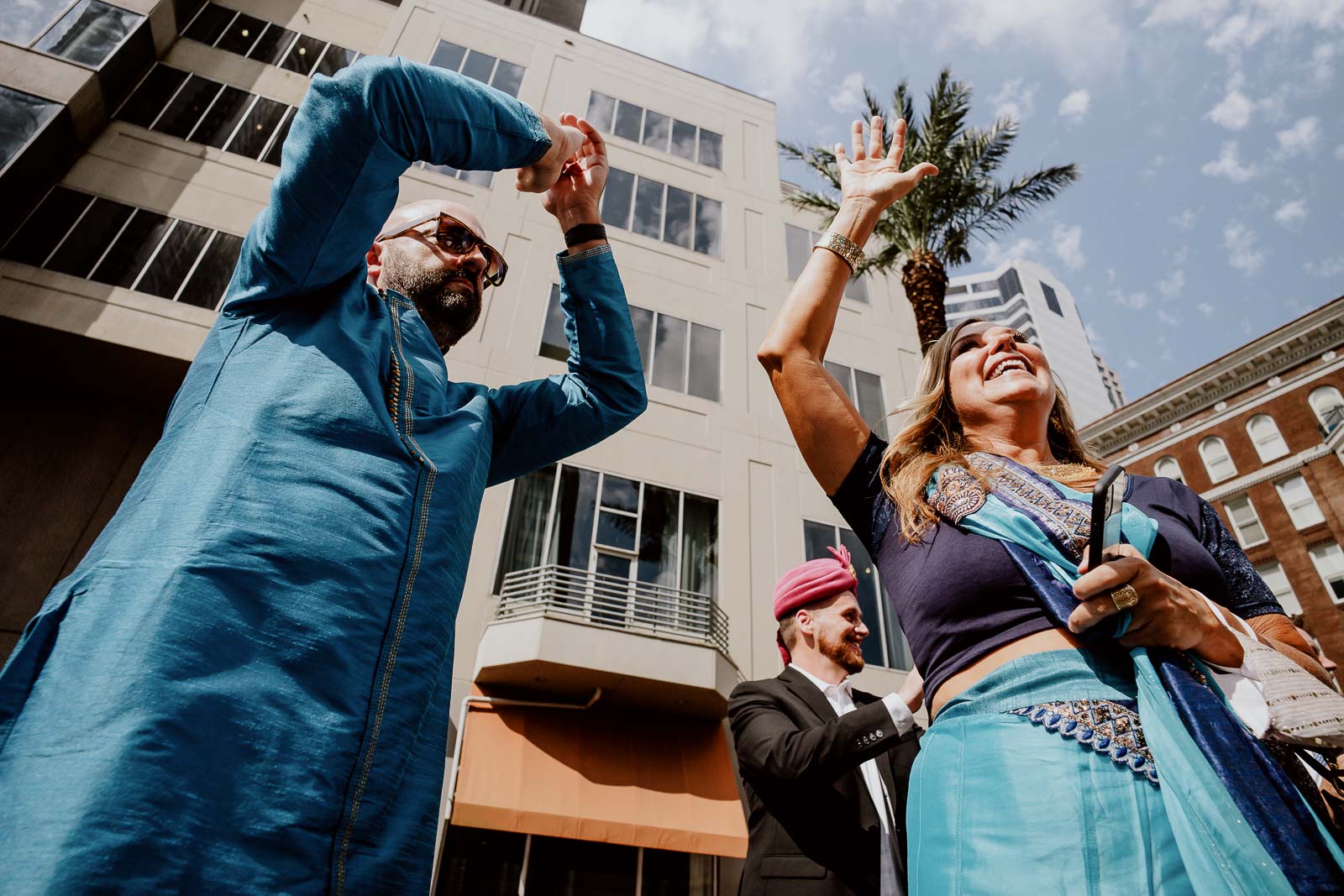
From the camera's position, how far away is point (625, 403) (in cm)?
236

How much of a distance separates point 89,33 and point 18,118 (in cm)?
264

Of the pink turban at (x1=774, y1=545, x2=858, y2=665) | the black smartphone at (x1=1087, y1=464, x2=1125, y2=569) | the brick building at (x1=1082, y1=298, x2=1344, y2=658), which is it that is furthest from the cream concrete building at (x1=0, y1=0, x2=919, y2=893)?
the brick building at (x1=1082, y1=298, x2=1344, y2=658)

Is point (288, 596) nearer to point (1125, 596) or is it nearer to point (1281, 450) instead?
point (1125, 596)

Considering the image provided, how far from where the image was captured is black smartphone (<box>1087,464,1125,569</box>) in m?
1.24

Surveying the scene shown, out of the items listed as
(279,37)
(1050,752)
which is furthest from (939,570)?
(279,37)

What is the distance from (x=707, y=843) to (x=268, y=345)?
27.4 feet

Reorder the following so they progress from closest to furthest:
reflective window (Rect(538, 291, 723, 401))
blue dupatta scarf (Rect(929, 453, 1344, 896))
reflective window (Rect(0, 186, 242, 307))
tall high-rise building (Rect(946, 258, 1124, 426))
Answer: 1. blue dupatta scarf (Rect(929, 453, 1344, 896))
2. reflective window (Rect(0, 186, 242, 307))
3. reflective window (Rect(538, 291, 723, 401))
4. tall high-rise building (Rect(946, 258, 1124, 426))

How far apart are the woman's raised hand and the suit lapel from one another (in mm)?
2199

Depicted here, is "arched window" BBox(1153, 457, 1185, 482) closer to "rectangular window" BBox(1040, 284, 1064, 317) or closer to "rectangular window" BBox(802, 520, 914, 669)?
"rectangular window" BBox(802, 520, 914, 669)

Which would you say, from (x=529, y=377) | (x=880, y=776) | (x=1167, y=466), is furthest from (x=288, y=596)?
(x=1167, y=466)

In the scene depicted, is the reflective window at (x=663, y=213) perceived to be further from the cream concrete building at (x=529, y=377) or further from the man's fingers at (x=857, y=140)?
the man's fingers at (x=857, y=140)

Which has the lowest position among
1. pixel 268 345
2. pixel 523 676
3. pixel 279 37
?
pixel 268 345

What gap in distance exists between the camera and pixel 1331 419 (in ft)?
96.0

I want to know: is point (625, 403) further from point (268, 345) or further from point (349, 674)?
point (349, 674)
